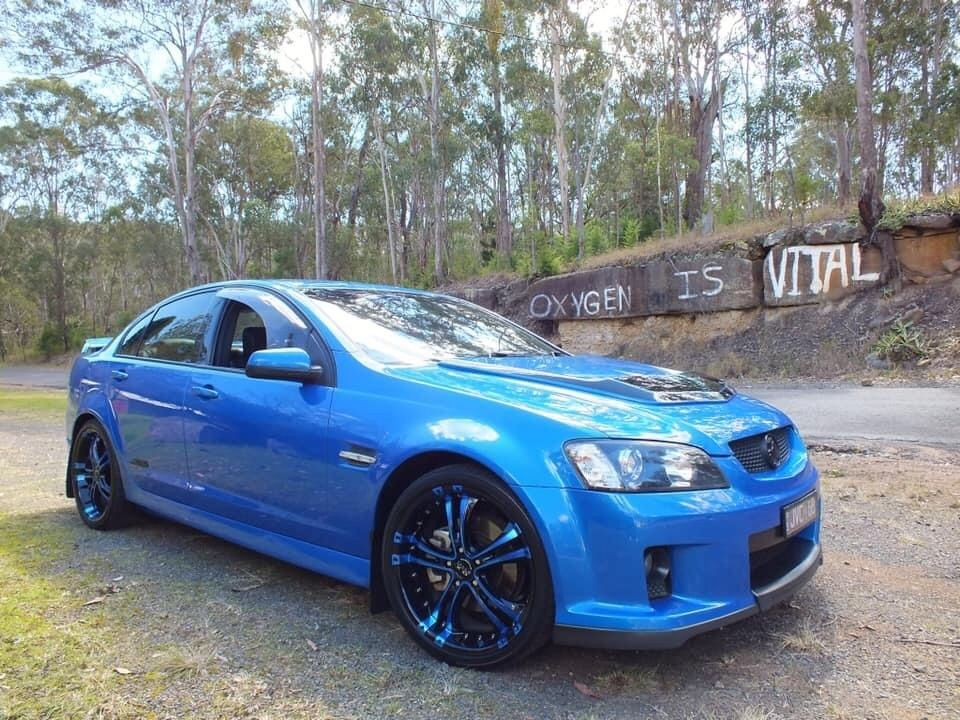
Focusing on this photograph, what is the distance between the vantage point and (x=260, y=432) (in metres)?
3.14

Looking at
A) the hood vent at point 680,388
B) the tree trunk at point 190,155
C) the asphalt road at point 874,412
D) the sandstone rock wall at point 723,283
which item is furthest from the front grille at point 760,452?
the tree trunk at point 190,155

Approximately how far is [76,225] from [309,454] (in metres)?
46.2

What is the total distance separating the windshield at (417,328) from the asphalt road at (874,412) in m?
4.40

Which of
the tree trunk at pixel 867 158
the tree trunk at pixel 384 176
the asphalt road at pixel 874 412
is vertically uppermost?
the tree trunk at pixel 384 176

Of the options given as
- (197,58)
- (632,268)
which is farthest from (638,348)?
(197,58)

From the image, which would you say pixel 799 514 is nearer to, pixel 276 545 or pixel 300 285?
pixel 276 545

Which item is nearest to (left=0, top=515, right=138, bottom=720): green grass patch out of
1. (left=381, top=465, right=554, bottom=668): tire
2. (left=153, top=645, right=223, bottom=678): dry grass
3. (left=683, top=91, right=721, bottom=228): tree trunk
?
(left=153, top=645, right=223, bottom=678): dry grass

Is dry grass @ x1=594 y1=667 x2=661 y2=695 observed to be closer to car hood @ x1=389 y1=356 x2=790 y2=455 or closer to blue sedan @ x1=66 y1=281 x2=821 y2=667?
blue sedan @ x1=66 y1=281 x2=821 y2=667

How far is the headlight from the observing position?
7.49ft

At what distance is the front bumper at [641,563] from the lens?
7.29ft

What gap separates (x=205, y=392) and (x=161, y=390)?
505 mm

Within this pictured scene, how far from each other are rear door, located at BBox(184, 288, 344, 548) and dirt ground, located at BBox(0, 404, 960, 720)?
408 millimetres

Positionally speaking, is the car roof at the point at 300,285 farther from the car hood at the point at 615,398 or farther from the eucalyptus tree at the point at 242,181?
the eucalyptus tree at the point at 242,181

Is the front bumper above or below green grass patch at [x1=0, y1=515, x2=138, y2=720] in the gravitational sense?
above
